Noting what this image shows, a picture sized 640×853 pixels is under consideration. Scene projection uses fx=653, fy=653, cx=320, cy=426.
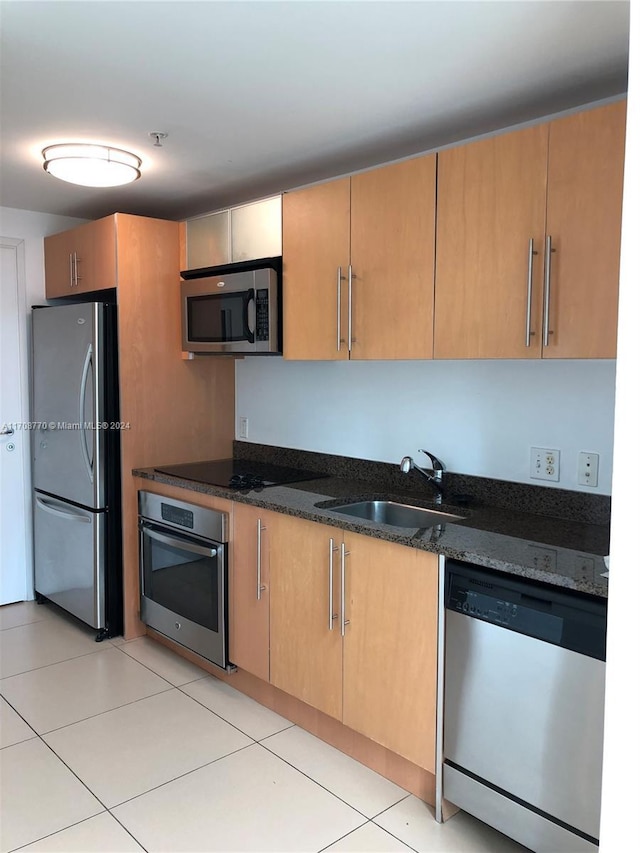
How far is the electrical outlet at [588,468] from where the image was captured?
7.18 ft

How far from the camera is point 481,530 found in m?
2.12

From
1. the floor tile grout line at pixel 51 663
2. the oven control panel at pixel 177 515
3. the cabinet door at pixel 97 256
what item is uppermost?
the cabinet door at pixel 97 256

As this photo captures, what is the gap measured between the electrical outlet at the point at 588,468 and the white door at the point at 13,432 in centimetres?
305

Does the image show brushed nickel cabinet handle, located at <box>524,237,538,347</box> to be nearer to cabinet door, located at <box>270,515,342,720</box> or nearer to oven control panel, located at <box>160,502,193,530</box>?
cabinet door, located at <box>270,515,342,720</box>

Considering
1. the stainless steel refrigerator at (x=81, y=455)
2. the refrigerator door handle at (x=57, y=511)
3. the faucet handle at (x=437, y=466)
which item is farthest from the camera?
the refrigerator door handle at (x=57, y=511)

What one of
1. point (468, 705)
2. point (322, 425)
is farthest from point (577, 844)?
point (322, 425)

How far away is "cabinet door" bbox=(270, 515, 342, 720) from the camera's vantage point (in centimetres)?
232

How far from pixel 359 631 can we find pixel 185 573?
3.51ft

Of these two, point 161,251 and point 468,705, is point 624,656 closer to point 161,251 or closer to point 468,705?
point 468,705

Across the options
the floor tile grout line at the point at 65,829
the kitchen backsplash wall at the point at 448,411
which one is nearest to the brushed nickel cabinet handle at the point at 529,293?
the kitchen backsplash wall at the point at 448,411

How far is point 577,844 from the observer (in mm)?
1658

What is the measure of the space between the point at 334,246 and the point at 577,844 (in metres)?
2.08

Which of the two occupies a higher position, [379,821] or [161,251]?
[161,251]

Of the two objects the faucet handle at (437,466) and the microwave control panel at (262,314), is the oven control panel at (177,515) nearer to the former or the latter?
the microwave control panel at (262,314)
